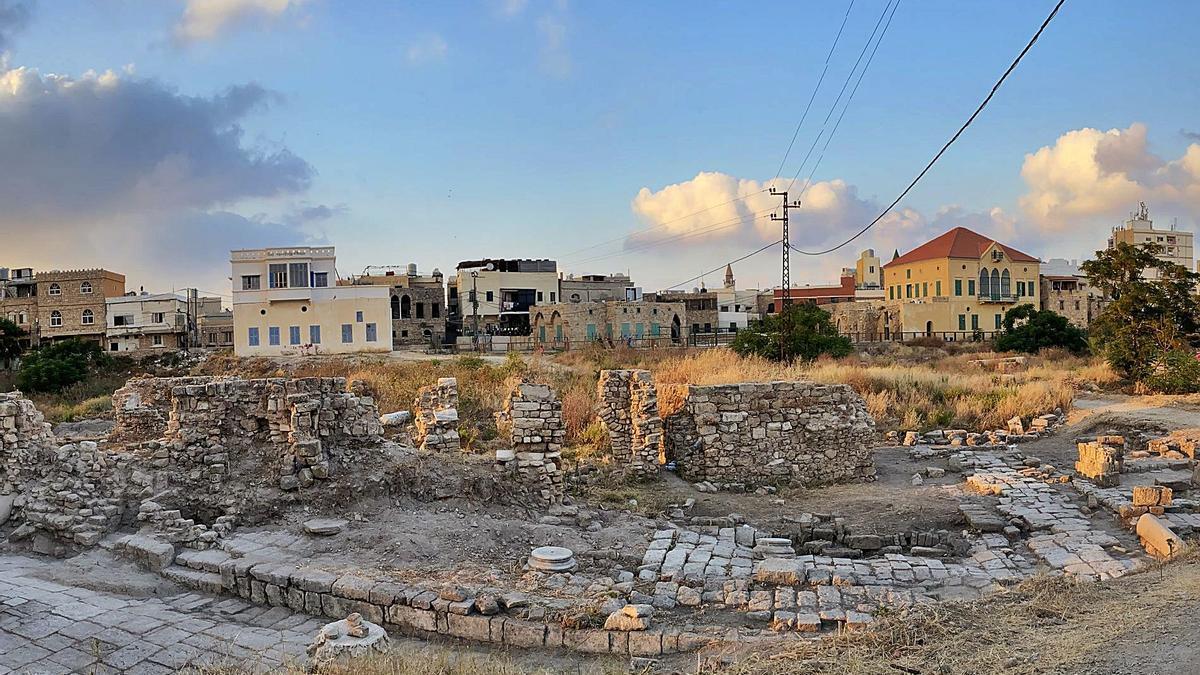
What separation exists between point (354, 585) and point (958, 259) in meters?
53.4

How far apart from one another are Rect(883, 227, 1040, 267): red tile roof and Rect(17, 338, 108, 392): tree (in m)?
51.7

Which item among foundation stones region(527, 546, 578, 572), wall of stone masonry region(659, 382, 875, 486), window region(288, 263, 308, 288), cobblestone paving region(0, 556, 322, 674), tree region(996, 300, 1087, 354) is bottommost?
cobblestone paving region(0, 556, 322, 674)

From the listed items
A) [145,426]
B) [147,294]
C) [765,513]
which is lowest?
[765,513]

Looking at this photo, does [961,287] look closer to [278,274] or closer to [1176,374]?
[1176,374]

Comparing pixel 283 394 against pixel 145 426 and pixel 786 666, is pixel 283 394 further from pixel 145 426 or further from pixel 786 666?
pixel 786 666

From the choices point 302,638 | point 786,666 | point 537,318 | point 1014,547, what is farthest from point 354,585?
point 537,318

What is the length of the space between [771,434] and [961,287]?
46002mm

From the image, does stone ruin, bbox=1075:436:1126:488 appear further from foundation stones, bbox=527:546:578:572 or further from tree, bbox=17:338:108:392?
→ tree, bbox=17:338:108:392

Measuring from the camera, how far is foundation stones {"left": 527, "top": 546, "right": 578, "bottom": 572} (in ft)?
26.4

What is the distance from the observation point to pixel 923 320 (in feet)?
175

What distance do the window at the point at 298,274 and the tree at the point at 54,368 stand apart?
10702mm

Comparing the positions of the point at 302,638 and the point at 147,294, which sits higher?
the point at 147,294

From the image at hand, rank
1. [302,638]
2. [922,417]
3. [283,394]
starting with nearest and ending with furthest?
[302,638] → [283,394] → [922,417]

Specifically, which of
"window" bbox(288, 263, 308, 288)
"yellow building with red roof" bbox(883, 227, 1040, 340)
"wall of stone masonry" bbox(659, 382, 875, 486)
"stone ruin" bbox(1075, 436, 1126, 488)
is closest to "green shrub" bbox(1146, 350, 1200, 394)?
"stone ruin" bbox(1075, 436, 1126, 488)
